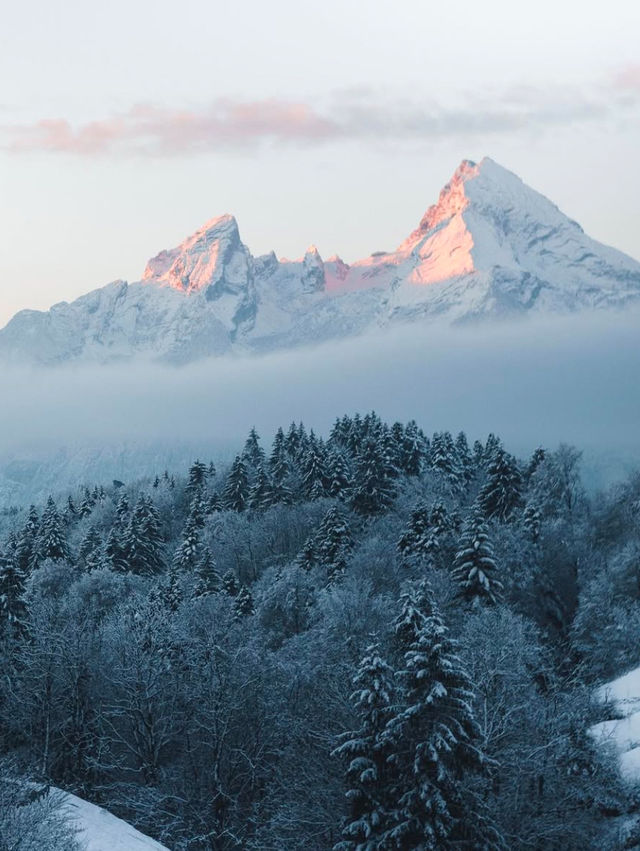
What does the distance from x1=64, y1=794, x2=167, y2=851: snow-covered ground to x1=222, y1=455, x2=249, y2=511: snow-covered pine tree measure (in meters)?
68.5

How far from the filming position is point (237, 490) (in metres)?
106

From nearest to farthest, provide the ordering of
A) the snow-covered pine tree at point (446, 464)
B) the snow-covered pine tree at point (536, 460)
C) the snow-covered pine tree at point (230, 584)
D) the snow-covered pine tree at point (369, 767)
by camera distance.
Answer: the snow-covered pine tree at point (369, 767), the snow-covered pine tree at point (230, 584), the snow-covered pine tree at point (446, 464), the snow-covered pine tree at point (536, 460)

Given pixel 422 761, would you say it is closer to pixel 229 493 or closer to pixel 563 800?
pixel 563 800

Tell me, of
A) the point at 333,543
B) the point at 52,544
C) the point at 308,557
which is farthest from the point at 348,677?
the point at 52,544

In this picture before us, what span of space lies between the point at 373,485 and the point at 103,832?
60035 mm

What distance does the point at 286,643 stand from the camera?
6438cm

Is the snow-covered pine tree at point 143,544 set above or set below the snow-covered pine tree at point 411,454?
below

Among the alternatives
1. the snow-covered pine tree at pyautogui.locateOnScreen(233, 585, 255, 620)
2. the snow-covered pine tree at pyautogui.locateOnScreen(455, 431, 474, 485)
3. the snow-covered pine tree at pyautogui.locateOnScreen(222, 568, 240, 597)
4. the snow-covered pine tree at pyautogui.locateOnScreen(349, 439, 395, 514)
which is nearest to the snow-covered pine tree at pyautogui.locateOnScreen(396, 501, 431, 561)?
the snow-covered pine tree at pyautogui.locateOnScreen(233, 585, 255, 620)

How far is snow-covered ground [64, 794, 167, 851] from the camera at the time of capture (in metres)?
32.5

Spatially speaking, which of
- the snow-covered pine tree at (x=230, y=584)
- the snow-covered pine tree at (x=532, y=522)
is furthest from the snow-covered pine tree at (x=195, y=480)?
the snow-covered pine tree at (x=532, y=522)

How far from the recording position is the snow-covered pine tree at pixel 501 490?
8819cm

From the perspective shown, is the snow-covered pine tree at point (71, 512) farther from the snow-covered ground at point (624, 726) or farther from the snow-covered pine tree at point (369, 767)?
the snow-covered pine tree at point (369, 767)

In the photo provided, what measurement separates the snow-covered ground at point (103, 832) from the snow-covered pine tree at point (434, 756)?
9.10 m

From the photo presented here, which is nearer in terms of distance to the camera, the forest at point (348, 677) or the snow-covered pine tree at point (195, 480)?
the forest at point (348, 677)
